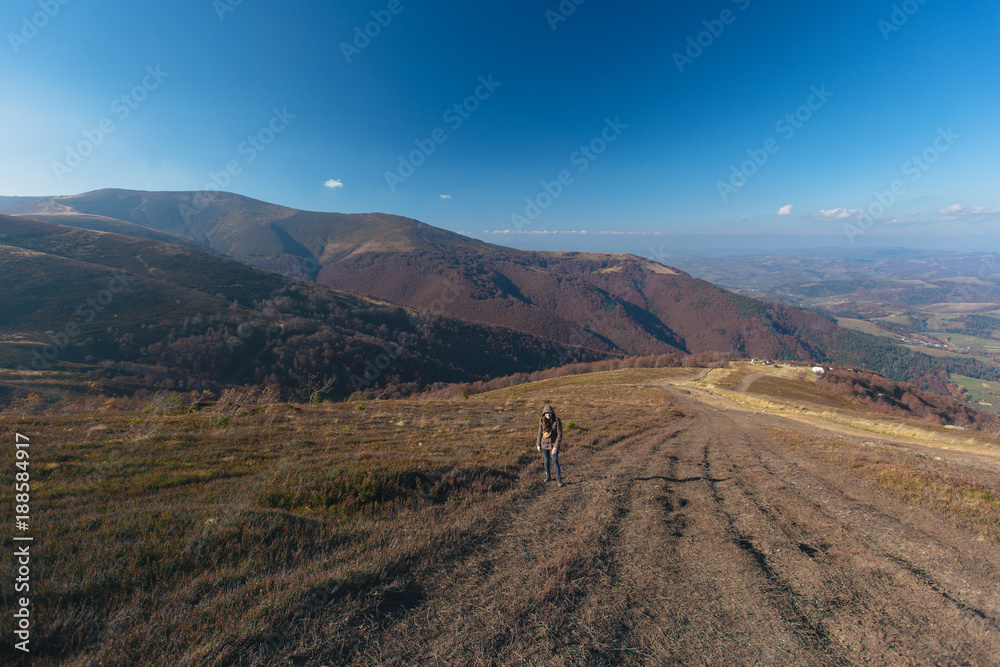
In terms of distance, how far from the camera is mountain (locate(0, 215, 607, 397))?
52.7 m

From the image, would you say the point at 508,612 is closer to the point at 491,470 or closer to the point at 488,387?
the point at 491,470

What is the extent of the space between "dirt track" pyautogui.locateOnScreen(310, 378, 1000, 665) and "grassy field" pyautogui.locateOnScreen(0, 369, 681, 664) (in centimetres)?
71

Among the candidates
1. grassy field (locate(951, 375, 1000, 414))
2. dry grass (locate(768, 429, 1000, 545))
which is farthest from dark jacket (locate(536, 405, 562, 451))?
grassy field (locate(951, 375, 1000, 414))

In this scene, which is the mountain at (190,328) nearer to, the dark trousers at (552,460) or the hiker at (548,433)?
the dark trousers at (552,460)

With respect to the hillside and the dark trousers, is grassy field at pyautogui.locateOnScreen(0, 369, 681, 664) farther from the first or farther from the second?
the dark trousers

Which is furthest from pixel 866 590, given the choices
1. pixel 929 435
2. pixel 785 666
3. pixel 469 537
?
pixel 929 435

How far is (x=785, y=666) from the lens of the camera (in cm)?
368

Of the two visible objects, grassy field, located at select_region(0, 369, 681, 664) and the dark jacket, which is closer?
grassy field, located at select_region(0, 369, 681, 664)

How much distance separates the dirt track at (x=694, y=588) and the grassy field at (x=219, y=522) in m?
0.71

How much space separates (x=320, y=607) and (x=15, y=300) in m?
99.9

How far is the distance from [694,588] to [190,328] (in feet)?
277

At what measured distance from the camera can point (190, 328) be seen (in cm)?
6344

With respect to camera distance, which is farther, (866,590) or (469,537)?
(469,537)

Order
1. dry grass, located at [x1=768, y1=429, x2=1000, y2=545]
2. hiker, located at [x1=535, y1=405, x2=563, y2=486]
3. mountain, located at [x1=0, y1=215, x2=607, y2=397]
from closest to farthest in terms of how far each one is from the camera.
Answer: dry grass, located at [x1=768, y1=429, x2=1000, y2=545]
hiker, located at [x1=535, y1=405, x2=563, y2=486]
mountain, located at [x1=0, y1=215, x2=607, y2=397]
